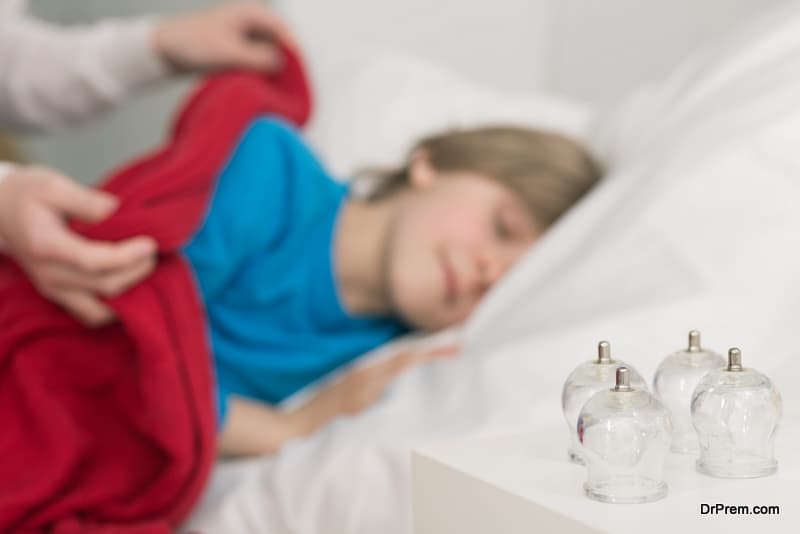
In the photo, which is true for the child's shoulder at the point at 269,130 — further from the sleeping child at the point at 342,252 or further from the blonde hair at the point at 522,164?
the blonde hair at the point at 522,164

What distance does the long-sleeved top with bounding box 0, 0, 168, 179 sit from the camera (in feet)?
4.17

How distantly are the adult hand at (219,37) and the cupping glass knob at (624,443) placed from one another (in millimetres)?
909

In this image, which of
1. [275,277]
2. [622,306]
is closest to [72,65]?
[275,277]

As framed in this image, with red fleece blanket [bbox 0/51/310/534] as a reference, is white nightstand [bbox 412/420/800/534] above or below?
above

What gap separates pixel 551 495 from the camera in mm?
449

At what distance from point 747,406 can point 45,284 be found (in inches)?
23.5

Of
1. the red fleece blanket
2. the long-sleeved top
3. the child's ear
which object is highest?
the long-sleeved top

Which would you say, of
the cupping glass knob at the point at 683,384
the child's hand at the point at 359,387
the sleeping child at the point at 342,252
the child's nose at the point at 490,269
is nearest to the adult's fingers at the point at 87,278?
the sleeping child at the point at 342,252

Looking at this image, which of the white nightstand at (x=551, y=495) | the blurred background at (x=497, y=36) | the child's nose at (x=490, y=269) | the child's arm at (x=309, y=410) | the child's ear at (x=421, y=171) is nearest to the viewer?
the white nightstand at (x=551, y=495)

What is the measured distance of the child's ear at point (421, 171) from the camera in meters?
1.21

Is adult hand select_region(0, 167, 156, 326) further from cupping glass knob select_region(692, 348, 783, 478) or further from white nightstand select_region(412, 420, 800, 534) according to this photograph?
cupping glass knob select_region(692, 348, 783, 478)

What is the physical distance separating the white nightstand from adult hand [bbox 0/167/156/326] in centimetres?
39

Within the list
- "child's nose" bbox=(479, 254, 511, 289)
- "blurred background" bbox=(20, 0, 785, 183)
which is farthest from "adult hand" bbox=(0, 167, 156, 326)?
"blurred background" bbox=(20, 0, 785, 183)

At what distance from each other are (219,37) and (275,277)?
0.33 meters
